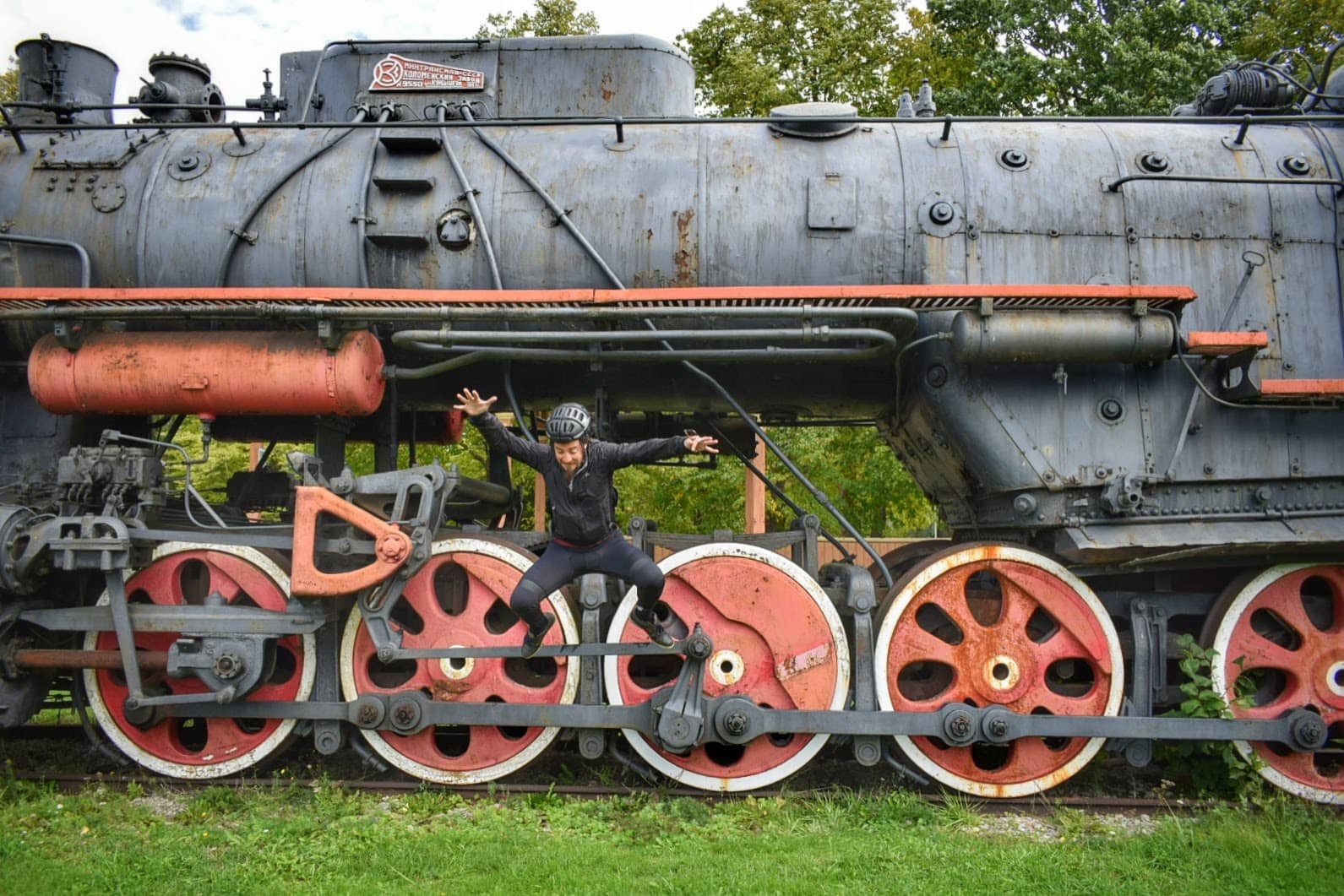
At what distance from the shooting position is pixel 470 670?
18.0 feet

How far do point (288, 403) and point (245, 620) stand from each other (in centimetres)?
123

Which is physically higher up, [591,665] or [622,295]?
[622,295]

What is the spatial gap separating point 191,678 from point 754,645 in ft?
10.9

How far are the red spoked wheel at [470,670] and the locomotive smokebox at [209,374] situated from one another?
3.62 ft

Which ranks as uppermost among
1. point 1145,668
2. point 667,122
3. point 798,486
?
point 667,122

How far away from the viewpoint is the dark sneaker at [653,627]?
203 inches

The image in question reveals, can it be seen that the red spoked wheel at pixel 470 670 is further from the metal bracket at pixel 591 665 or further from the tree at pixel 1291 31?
the tree at pixel 1291 31

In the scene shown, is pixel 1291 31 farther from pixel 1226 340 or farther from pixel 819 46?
pixel 1226 340

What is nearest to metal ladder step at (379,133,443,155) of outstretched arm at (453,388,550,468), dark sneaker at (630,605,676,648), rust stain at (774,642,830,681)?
outstretched arm at (453,388,550,468)

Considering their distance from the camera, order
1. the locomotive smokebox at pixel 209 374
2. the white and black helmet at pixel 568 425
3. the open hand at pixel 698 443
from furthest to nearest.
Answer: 1. the locomotive smokebox at pixel 209 374
2. the white and black helmet at pixel 568 425
3. the open hand at pixel 698 443

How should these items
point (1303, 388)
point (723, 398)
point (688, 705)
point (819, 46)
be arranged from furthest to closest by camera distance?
point (819, 46)
point (723, 398)
point (688, 705)
point (1303, 388)

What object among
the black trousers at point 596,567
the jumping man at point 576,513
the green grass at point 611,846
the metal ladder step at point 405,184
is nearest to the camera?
the green grass at point 611,846

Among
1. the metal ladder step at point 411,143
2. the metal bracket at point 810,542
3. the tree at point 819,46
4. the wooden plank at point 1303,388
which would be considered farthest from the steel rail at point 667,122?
the tree at point 819,46

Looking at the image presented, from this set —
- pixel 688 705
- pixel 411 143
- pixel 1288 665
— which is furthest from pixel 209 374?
→ pixel 1288 665
